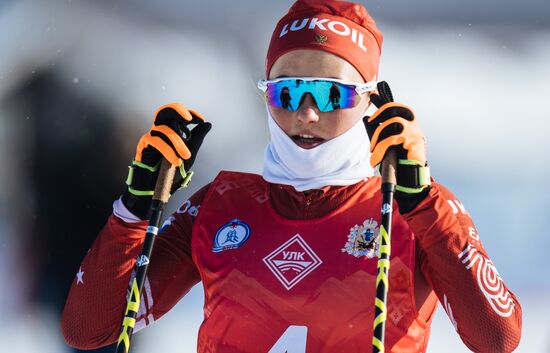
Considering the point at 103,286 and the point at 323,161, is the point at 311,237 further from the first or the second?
the point at 103,286

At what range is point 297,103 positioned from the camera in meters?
3.03

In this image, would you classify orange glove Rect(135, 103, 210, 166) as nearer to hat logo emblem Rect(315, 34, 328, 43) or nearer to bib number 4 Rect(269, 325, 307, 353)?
hat logo emblem Rect(315, 34, 328, 43)

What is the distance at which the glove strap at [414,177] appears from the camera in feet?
8.86

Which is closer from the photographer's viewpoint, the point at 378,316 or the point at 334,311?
the point at 378,316

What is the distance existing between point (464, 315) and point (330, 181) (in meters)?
0.69

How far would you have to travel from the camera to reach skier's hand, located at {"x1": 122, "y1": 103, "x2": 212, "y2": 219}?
292 cm

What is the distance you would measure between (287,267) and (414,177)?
0.60 m

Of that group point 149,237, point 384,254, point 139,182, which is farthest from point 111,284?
point 384,254

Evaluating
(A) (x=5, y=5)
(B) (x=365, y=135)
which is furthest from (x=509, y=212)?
(A) (x=5, y=5)

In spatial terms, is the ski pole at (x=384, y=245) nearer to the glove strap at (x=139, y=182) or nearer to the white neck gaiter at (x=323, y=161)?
the white neck gaiter at (x=323, y=161)

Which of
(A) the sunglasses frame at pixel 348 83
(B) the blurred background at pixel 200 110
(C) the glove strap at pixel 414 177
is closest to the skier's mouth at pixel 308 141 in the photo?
(A) the sunglasses frame at pixel 348 83

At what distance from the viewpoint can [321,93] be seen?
301 cm

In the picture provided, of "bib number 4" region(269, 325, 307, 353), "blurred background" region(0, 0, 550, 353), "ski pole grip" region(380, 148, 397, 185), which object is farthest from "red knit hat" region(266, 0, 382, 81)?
"blurred background" region(0, 0, 550, 353)

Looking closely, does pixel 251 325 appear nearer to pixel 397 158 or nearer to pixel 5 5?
pixel 397 158
